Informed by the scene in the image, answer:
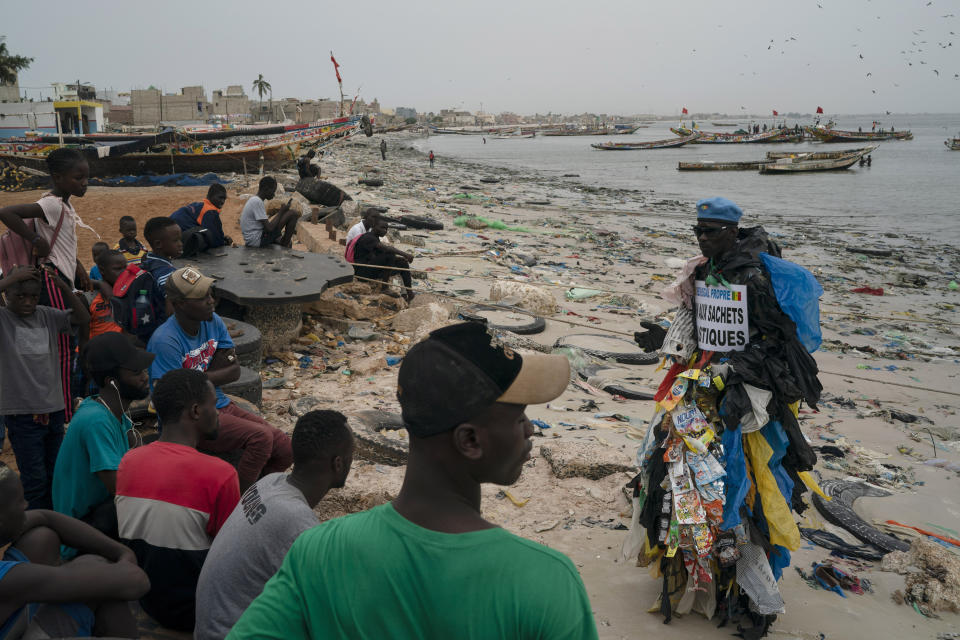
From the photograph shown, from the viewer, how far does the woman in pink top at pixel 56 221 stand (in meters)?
4.32

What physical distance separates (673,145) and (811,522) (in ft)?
244

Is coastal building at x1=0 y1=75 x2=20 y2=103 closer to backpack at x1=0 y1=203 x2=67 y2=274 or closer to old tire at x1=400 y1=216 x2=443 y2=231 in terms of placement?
old tire at x1=400 y1=216 x2=443 y2=231

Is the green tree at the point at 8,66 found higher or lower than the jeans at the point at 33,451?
higher

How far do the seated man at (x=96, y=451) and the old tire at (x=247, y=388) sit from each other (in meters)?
1.78

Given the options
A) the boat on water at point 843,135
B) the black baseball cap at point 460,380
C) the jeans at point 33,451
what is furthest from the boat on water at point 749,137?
the black baseball cap at point 460,380

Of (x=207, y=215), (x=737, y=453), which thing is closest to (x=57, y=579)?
(x=737, y=453)

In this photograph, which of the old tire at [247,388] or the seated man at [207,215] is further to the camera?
the seated man at [207,215]

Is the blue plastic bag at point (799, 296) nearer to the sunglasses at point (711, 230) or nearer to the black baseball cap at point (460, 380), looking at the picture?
the sunglasses at point (711, 230)

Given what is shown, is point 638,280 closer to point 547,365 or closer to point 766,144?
point 547,365

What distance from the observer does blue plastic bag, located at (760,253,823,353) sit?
3109 mm

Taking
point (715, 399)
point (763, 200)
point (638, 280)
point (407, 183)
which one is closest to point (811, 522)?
point (715, 399)

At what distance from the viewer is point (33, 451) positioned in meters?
3.66

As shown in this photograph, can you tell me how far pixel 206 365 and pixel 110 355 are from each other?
2.45 feet

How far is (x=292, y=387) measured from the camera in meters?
6.02
